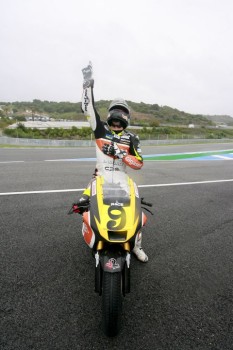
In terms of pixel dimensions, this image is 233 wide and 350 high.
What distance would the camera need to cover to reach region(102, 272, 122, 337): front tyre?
1.93m

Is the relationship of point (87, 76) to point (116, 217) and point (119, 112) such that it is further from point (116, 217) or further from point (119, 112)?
point (116, 217)

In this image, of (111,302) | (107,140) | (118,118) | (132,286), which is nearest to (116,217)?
(111,302)

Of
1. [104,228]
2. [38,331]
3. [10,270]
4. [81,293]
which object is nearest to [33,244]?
[10,270]

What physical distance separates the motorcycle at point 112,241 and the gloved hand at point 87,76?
144 centimetres

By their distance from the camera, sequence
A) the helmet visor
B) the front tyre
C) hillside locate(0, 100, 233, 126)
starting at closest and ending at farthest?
the front tyre < the helmet visor < hillside locate(0, 100, 233, 126)

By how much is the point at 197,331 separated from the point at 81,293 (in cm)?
115

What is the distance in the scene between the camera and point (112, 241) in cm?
205

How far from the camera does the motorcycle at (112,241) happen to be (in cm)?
196

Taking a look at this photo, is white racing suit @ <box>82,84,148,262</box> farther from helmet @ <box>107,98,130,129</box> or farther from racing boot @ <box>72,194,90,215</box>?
racing boot @ <box>72,194,90,215</box>

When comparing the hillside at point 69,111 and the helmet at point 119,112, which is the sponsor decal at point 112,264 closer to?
the helmet at point 119,112

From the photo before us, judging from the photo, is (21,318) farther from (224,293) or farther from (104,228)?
(224,293)

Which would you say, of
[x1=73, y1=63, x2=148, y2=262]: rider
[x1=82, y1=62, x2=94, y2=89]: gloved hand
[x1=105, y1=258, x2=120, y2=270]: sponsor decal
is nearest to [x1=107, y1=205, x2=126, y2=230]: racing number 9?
[x1=105, y1=258, x2=120, y2=270]: sponsor decal

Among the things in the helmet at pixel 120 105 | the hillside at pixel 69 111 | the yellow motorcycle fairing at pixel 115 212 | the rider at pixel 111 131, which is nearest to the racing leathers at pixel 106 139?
the rider at pixel 111 131

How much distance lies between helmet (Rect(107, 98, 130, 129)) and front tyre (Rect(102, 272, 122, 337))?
72.8 inches
